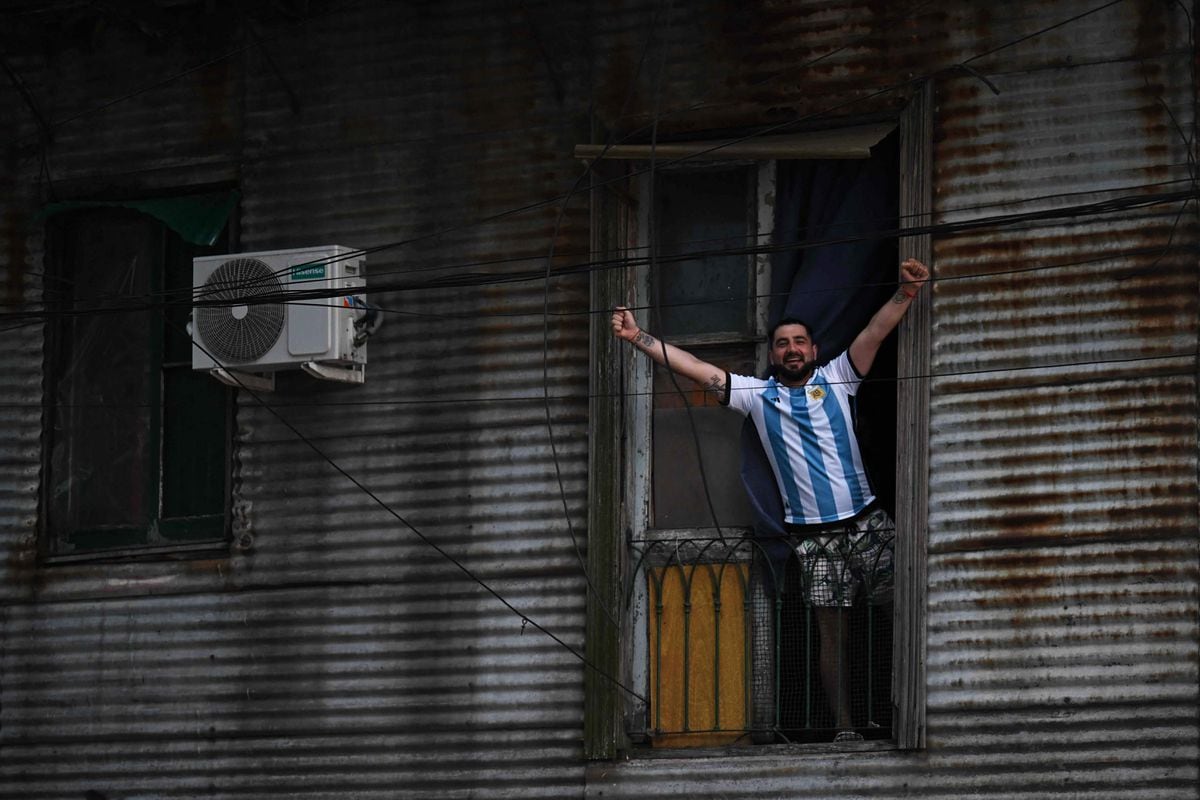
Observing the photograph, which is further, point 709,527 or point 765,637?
point 709,527

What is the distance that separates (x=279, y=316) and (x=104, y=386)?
1373mm

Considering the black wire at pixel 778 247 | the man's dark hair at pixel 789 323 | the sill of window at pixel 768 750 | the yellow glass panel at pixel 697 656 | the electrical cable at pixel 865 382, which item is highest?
the black wire at pixel 778 247

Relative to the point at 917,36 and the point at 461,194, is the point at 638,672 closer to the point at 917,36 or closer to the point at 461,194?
the point at 461,194

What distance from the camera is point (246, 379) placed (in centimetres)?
974

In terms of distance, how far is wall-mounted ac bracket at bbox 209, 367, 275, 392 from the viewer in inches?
380

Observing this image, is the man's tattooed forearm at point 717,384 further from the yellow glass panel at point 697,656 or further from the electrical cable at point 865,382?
the yellow glass panel at point 697,656

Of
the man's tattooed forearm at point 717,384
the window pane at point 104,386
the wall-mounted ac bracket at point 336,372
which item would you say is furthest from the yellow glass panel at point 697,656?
the window pane at point 104,386

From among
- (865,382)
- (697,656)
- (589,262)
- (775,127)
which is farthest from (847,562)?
(775,127)

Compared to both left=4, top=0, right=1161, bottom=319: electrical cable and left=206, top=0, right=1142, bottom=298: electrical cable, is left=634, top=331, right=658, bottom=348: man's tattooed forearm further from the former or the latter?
left=4, top=0, right=1161, bottom=319: electrical cable

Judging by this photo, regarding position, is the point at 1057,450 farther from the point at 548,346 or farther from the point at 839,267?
the point at 548,346

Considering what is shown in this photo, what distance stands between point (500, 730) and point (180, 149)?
3.32 metres

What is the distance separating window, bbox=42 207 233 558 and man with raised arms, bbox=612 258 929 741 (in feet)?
7.92

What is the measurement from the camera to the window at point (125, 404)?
10.1 m

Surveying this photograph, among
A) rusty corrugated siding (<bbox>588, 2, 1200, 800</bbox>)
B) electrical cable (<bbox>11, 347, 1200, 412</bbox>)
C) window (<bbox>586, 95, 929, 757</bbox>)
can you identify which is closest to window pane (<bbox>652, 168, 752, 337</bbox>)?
window (<bbox>586, 95, 929, 757</bbox>)
